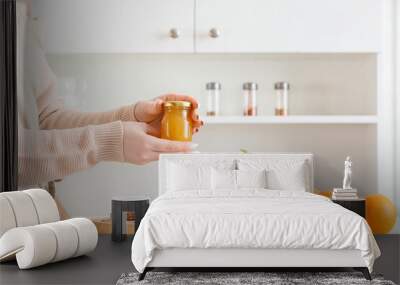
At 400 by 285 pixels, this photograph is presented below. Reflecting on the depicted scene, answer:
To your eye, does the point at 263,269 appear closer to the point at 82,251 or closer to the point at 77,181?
the point at 82,251

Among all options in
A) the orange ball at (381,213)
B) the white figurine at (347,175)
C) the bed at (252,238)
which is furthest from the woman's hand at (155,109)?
the bed at (252,238)

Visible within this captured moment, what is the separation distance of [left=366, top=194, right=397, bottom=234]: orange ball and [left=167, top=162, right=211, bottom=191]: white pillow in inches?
58.8

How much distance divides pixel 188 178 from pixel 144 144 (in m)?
0.80

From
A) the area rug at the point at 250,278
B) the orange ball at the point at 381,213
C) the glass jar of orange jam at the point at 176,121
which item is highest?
the glass jar of orange jam at the point at 176,121

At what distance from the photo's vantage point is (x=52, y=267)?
4535 millimetres

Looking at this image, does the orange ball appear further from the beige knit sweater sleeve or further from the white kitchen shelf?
the beige knit sweater sleeve

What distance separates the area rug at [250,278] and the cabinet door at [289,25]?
2.36m

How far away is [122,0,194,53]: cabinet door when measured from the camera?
596 centimetres

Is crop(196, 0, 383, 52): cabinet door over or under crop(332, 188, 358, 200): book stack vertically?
over

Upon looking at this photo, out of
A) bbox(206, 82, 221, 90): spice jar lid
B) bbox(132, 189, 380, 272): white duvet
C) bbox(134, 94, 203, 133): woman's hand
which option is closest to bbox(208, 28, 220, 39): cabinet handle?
bbox(206, 82, 221, 90): spice jar lid

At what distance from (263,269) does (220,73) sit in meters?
2.40

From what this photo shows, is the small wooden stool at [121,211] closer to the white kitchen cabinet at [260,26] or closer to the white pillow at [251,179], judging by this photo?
the white pillow at [251,179]

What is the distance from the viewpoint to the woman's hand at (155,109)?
20.1 feet

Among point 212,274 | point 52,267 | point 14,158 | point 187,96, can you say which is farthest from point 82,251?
point 187,96
